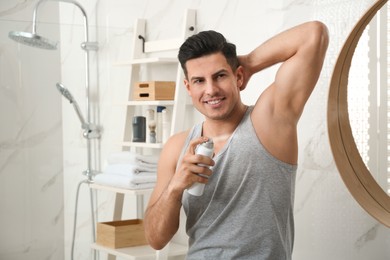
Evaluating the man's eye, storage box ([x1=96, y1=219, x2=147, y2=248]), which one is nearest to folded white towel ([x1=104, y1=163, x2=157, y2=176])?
storage box ([x1=96, y1=219, x2=147, y2=248])

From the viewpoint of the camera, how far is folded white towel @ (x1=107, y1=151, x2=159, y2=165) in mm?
2818

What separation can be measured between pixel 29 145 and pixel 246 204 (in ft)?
4.86

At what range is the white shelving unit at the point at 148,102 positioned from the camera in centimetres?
281

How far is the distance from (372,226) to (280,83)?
0.61 m

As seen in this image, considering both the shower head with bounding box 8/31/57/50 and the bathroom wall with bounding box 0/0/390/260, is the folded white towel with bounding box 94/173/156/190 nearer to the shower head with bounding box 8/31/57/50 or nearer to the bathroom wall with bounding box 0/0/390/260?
the bathroom wall with bounding box 0/0/390/260

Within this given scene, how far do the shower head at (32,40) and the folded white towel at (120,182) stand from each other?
634 millimetres

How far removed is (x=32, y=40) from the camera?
9.44ft

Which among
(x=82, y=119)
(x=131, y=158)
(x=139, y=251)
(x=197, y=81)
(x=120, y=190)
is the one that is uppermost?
(x=197, y=81)

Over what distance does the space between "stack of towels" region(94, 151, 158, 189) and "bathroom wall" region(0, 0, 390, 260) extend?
0.30m

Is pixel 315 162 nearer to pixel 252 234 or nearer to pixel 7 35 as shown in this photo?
pixel 252 234

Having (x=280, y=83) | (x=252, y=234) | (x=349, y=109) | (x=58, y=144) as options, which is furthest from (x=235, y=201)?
(x=58, y=144)

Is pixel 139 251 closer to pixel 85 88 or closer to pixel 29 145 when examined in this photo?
pixel 29 145

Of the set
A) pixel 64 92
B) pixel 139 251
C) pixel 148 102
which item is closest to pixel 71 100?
pixel 64 92

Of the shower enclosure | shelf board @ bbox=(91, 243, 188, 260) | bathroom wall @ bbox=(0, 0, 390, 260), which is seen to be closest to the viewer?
bathroom wall @ bbox=(0, 0, 390, 260)
